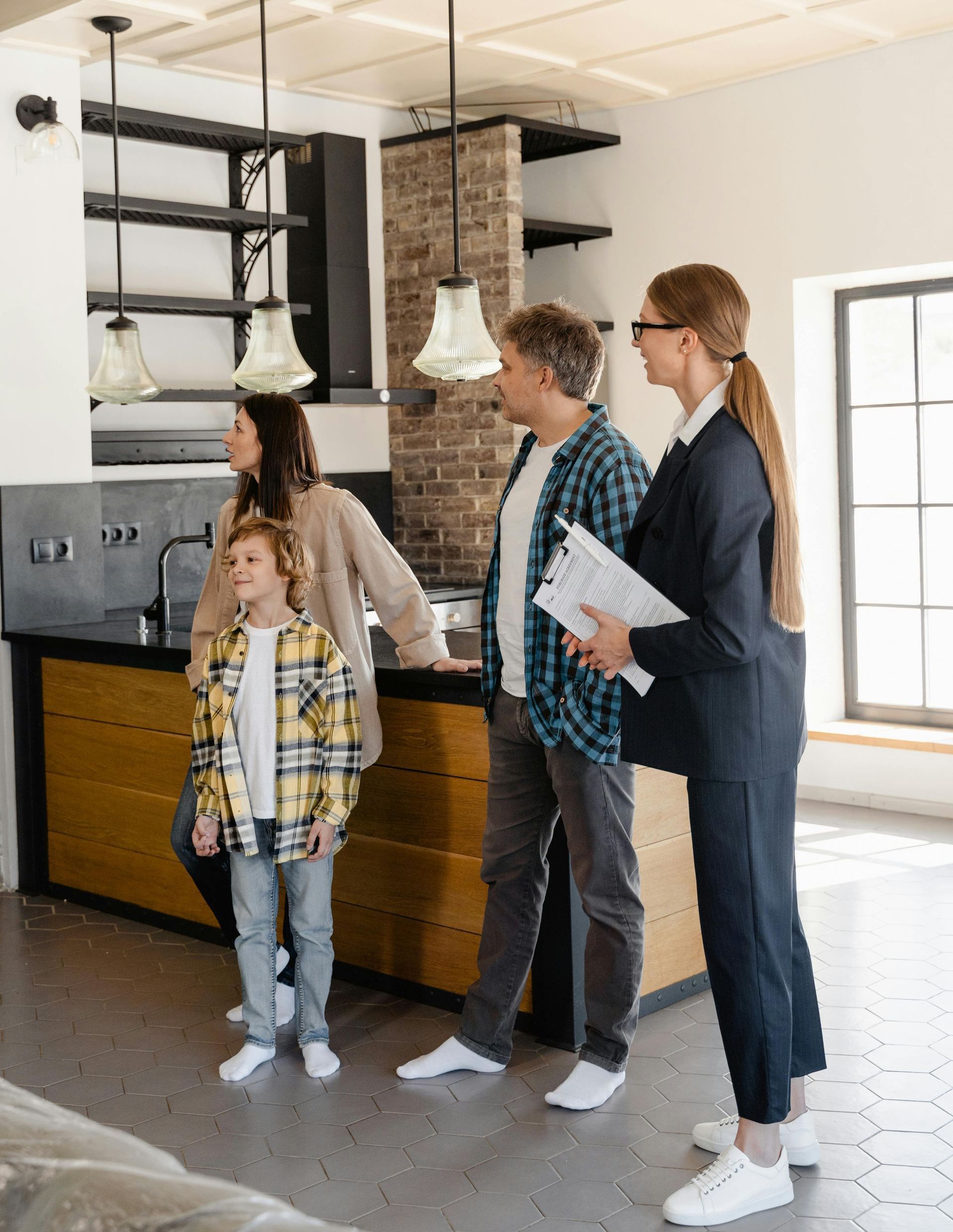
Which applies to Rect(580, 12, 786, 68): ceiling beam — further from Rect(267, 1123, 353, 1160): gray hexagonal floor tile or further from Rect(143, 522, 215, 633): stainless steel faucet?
Rect(267, 1123, 353, 1160): gray hexagonal floor tile

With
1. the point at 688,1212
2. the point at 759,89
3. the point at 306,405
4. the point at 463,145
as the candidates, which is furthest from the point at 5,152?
the point at 688,1212

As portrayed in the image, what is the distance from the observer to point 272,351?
143 inches

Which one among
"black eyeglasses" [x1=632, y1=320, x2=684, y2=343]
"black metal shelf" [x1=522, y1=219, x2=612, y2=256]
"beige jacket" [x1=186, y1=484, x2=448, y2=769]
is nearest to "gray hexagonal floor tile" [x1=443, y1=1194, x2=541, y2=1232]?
"beige jacket" [x1=186, y1=484, x2=448, y2=769]

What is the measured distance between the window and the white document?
11.6 ft

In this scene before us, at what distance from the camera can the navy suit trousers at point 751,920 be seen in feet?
7.24

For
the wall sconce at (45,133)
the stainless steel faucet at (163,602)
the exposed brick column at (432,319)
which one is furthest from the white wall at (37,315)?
the exposed brick column at (432,319)

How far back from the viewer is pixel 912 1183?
7.99 feet

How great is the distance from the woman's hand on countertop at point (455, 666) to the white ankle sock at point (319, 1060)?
90 centimetres

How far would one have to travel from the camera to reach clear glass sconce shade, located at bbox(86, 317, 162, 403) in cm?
411

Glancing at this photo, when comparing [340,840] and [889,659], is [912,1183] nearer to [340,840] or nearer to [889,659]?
[340,840]

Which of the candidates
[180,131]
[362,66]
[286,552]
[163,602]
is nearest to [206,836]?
[286,552]

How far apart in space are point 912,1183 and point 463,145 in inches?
184

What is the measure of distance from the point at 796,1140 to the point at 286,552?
1562 mm

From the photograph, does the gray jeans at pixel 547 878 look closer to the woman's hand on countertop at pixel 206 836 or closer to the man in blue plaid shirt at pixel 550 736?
the man in blue plaid shirt at pixel 550 736
